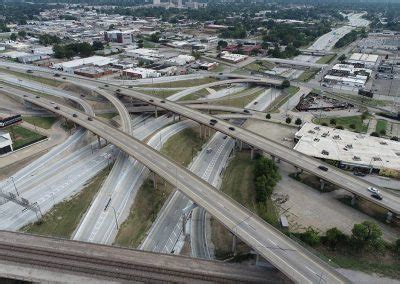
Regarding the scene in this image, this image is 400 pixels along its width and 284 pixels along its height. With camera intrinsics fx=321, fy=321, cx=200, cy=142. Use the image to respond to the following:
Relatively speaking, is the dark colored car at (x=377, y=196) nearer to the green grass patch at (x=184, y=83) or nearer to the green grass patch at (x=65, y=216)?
the green grass patch at (x=65, y=216)

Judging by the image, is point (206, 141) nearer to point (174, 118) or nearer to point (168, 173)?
point (174, 118)

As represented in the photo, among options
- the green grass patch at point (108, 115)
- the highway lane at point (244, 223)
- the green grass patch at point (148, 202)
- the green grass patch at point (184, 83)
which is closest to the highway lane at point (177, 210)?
the green grass patch at point (148, 202)

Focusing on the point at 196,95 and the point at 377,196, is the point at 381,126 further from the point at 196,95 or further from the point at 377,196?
the point at 196,95

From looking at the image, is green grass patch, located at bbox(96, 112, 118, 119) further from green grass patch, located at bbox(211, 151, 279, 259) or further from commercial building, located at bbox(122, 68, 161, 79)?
green grass patch, located at bbox(211, 151, 279, 259)

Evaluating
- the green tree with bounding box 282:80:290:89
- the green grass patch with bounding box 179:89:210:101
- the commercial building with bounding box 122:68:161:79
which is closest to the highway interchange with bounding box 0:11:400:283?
the green grass patch with bounding box 179:89:210:101

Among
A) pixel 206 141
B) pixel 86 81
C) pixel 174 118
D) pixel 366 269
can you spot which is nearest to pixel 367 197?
pixel 366 269

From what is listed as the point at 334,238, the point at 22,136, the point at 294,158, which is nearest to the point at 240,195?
the point at 294,158
